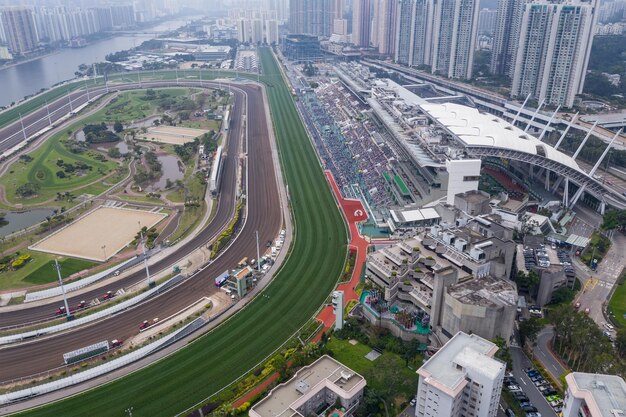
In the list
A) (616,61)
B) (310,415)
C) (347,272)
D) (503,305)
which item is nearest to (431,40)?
(616,61)

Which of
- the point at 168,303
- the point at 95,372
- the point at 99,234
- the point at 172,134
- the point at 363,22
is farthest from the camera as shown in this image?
the point at 363,22

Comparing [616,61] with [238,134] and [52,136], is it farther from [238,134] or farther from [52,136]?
[52,136]

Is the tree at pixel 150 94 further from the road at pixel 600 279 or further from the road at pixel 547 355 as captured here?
the road at pixel 547 355

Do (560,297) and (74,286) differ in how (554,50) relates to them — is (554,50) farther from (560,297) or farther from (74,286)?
(74,286)

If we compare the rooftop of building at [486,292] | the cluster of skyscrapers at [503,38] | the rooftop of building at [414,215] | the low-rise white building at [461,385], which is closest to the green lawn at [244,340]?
the rooftop of building at [414,215]

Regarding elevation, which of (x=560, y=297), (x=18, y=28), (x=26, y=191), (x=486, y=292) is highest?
(x=18, y=28)

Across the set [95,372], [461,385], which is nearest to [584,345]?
[461,385]

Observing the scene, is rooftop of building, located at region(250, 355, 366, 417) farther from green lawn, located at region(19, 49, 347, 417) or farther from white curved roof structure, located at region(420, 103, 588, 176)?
white curved roof structure, located at region(420, 103, 588, 176)
